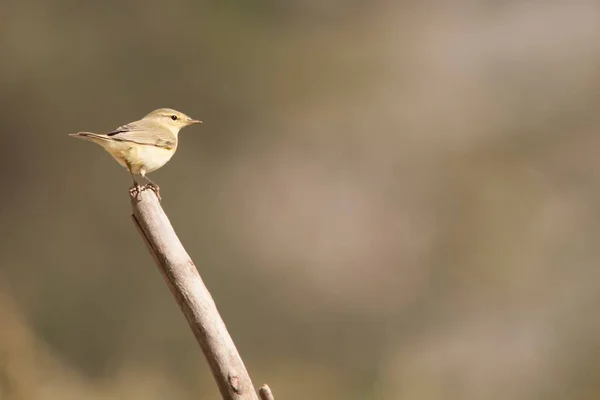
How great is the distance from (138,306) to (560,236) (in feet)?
6.81

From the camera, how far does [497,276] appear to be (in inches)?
157

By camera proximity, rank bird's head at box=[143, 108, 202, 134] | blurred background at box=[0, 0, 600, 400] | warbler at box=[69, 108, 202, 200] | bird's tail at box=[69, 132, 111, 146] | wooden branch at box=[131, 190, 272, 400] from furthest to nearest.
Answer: blurred background at box=[0, 0, 600, 400] < bird's head at box=[143, 108, 202, 134] < warbler at box=[69, 108, 202, 200] < bird's tail at box=[69, 132, 111, 146] < wooden branch at box=[131, 190, 272, 400]

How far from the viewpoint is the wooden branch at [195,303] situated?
1.85 m

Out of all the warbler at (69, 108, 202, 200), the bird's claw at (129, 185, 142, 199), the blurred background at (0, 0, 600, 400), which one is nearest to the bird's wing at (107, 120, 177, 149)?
the warbler at (69, 108, 202, 200)

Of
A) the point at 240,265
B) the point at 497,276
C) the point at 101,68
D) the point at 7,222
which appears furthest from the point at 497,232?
the point at 7,222

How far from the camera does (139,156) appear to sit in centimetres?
A: 229

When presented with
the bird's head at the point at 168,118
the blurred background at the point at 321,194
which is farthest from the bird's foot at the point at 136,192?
the blurred background at the point at 321,194

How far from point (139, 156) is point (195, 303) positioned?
586 mm

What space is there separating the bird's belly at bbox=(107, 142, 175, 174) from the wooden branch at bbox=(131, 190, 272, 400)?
35cm

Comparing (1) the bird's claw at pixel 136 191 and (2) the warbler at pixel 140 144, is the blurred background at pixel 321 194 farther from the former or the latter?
(1) the bird's claw at pixel 136 191

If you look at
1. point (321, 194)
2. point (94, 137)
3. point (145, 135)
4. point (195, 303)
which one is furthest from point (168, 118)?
point (321, 194)

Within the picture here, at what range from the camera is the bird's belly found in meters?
2.29

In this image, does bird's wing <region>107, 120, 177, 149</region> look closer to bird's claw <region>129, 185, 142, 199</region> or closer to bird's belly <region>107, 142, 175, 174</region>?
bird's belly <region>107, 142, 175, 174</region>

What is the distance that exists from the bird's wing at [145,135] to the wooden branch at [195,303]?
36 centimetres
